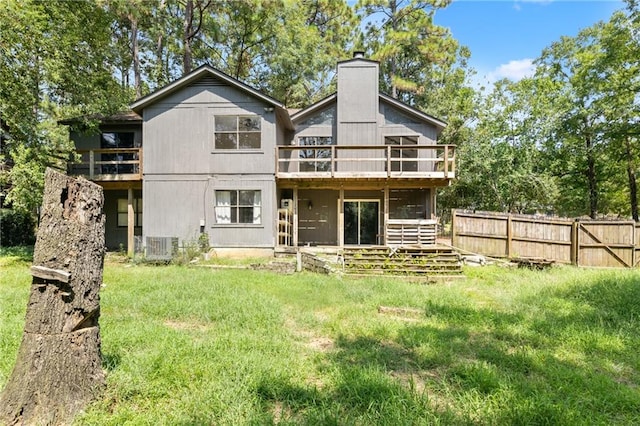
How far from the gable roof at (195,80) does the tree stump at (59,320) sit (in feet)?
33.7

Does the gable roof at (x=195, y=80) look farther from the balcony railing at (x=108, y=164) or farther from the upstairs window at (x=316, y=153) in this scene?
the upstairs window at (x=316, y=153)

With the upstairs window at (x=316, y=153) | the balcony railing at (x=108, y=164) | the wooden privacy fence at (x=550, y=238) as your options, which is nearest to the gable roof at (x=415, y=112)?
the upstairs window at (x=316, y=153)

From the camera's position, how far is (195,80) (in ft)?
42.1

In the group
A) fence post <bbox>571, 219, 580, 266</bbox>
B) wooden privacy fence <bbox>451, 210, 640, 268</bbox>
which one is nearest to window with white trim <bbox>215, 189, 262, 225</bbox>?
wooden privacy fence <bbox>451, 210, 640, 268</bbox>

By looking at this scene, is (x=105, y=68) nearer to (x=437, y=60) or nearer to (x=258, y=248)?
(x=258, y=248)

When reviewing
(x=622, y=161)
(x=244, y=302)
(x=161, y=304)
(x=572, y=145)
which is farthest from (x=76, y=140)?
(x=622, y=161)

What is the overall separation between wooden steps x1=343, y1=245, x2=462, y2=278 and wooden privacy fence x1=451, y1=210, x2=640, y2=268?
1.61m

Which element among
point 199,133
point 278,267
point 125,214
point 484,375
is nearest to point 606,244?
point 484,375

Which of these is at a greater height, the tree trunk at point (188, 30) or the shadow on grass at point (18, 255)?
the tree trunk at point (188, 30)

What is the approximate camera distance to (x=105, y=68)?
49.3 feet

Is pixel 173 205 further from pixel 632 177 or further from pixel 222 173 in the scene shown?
pixel 632 177

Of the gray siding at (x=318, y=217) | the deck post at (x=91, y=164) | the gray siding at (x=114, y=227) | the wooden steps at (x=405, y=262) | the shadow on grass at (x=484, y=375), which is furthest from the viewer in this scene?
the gray siding at (x=318, y=217)

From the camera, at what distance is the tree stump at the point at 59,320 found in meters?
2.85

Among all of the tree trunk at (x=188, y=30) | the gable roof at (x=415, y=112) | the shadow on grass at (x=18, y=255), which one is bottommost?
the shadow on grass at (x=18, y=255)
